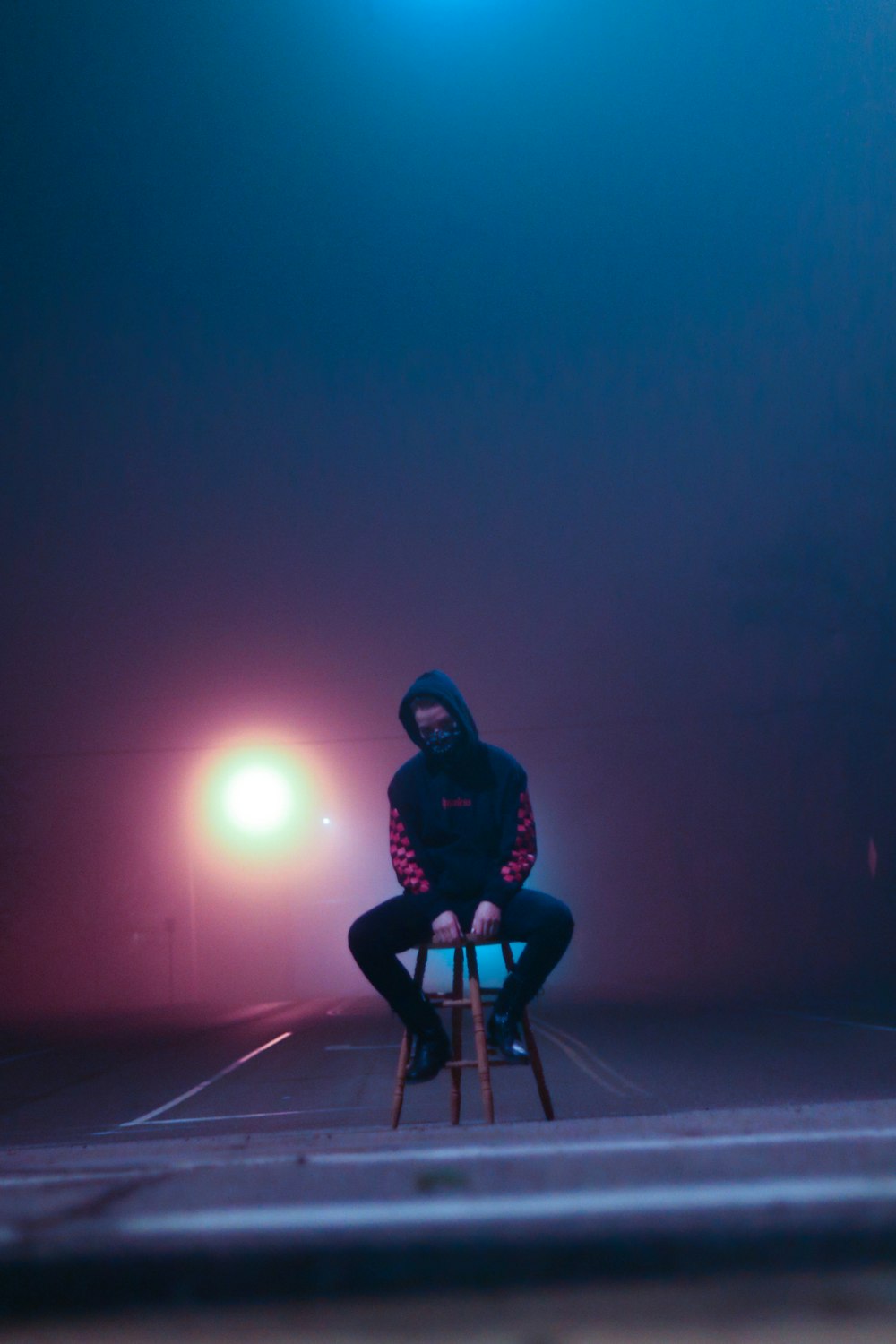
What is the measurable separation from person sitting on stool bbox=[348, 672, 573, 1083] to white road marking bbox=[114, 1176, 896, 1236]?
2.43 metres

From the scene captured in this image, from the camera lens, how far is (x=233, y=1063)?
1133 cm

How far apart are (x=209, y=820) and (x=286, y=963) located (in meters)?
8.82

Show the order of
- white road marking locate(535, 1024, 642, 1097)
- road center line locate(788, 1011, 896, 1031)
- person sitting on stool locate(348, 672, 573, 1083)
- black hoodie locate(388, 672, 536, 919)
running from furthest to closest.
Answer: road center line locate(788, 1011, 896, 1031) < white road marking locate(535, 1024, 642, 1097) < black hoodie locate(388, 672, 536, 919) < person sitting on stool locate(348, 672, 573, 1083)

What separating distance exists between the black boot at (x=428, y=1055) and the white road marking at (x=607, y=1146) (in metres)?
2.51

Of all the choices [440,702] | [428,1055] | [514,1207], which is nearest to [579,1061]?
[428,1055]

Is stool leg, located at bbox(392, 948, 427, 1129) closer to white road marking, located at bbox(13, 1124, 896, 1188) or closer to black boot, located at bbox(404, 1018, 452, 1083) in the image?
black boot, located at bbox(404, 1018, 452, 1083)

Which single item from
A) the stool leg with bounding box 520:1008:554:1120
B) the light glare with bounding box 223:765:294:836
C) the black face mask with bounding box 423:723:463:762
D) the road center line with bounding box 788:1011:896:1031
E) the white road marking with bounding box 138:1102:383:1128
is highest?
the light glare with bounding box 223:765:294:836

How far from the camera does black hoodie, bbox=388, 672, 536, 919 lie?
3.74 m

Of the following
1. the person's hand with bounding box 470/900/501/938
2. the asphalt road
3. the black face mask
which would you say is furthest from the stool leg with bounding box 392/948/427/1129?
the asphalt road

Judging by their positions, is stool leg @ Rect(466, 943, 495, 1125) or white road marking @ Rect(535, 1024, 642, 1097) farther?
white road marking @ Rect(535, 1024, 642, 1097)

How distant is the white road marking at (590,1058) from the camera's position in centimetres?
715

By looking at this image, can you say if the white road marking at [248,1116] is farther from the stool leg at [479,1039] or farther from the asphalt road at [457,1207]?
the asphalt road at [457,1207]

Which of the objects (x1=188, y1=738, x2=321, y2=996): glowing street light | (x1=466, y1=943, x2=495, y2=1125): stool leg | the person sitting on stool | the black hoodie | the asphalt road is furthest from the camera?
(x1=188, y1=738, x2=321, y2=996): glowing street light

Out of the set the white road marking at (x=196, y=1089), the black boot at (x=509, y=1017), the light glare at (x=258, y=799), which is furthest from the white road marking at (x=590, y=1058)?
Result: the light glare at (x=258, y=799)
